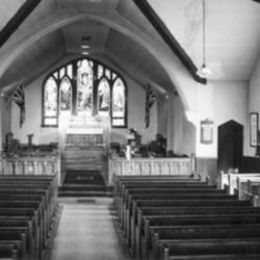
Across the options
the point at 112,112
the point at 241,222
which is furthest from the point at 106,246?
the point at 112,112

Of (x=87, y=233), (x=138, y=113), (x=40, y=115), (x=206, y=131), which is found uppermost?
(x=138, y=113)

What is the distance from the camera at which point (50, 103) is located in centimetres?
3012

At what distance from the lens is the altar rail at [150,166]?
1764cm

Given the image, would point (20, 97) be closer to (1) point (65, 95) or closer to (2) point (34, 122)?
(2) point (34, 122)

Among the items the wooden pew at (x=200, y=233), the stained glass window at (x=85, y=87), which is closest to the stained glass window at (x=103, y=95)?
the stained glass window at (x=85, y=87)

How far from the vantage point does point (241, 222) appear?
323 inches

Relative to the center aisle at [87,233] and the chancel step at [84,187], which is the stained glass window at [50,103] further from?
the center aisle at [87,233]

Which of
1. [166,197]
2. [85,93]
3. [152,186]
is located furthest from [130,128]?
[166,197]

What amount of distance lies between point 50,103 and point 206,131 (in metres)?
13.5

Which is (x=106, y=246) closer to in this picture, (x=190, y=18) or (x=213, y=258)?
(x=213, y=258)

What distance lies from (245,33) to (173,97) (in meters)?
8.32

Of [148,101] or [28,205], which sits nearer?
[28,205]

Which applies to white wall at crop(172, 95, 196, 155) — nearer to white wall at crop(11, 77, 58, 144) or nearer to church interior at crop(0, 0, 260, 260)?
church interior at crop(0, 0, 260, 260)

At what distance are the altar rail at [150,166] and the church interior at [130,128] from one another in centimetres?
4
